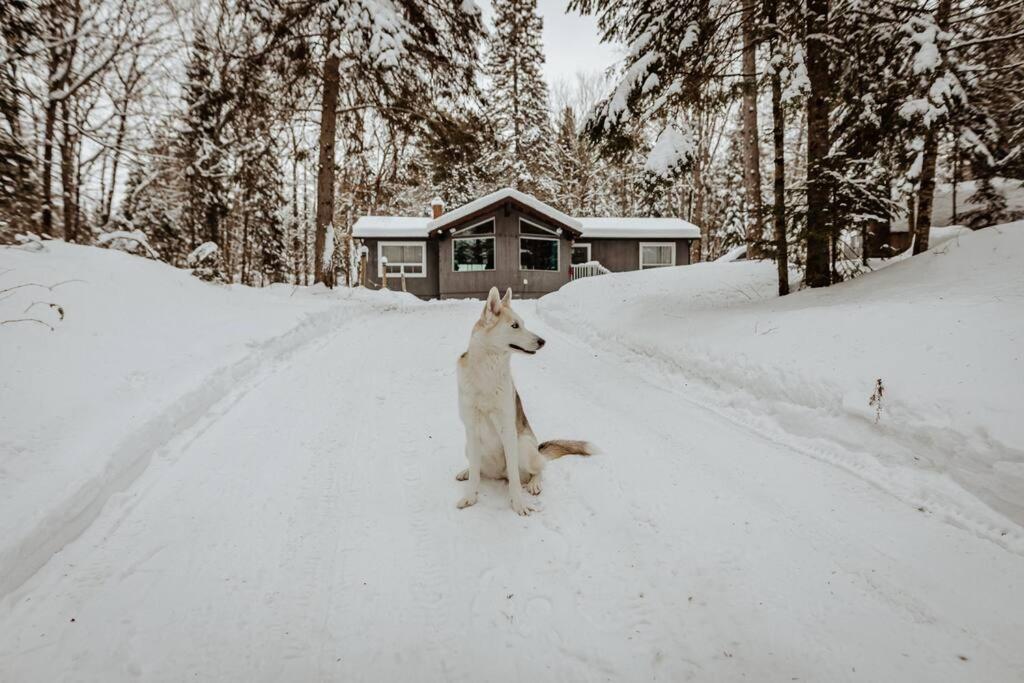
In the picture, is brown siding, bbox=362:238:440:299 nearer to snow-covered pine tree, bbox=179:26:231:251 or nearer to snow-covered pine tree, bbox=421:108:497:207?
snow-covered pine tree, bbox=179:26:231:251

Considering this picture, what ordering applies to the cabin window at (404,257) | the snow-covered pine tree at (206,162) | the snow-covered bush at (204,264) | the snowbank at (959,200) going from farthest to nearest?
the cabin window at (404,257)
the snow-covered pine tree at (206,162)
the snow-covered bush at (204,264)
the snowbank at (959,200)

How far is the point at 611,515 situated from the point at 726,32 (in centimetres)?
729

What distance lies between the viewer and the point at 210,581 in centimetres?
198

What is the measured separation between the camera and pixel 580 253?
2297 centimetres

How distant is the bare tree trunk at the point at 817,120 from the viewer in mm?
5512

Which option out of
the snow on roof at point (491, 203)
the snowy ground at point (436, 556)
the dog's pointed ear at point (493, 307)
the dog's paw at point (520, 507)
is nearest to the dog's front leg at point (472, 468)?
the snowy ground at point (436, 556)

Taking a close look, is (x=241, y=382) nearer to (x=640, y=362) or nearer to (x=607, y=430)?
(x=607, y=430)

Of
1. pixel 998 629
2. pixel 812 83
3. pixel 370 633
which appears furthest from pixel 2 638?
pixel 812 83

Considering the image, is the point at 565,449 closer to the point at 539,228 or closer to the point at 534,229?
the point at 539,228

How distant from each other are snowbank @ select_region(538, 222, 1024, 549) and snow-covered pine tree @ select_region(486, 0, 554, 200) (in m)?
22.0

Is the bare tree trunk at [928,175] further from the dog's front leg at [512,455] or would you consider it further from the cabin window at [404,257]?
the cabin window at [404,257]

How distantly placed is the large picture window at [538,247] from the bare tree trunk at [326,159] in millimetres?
9921

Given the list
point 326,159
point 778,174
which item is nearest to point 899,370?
point 778,174

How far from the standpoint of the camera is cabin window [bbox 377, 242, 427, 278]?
68.0 feet
